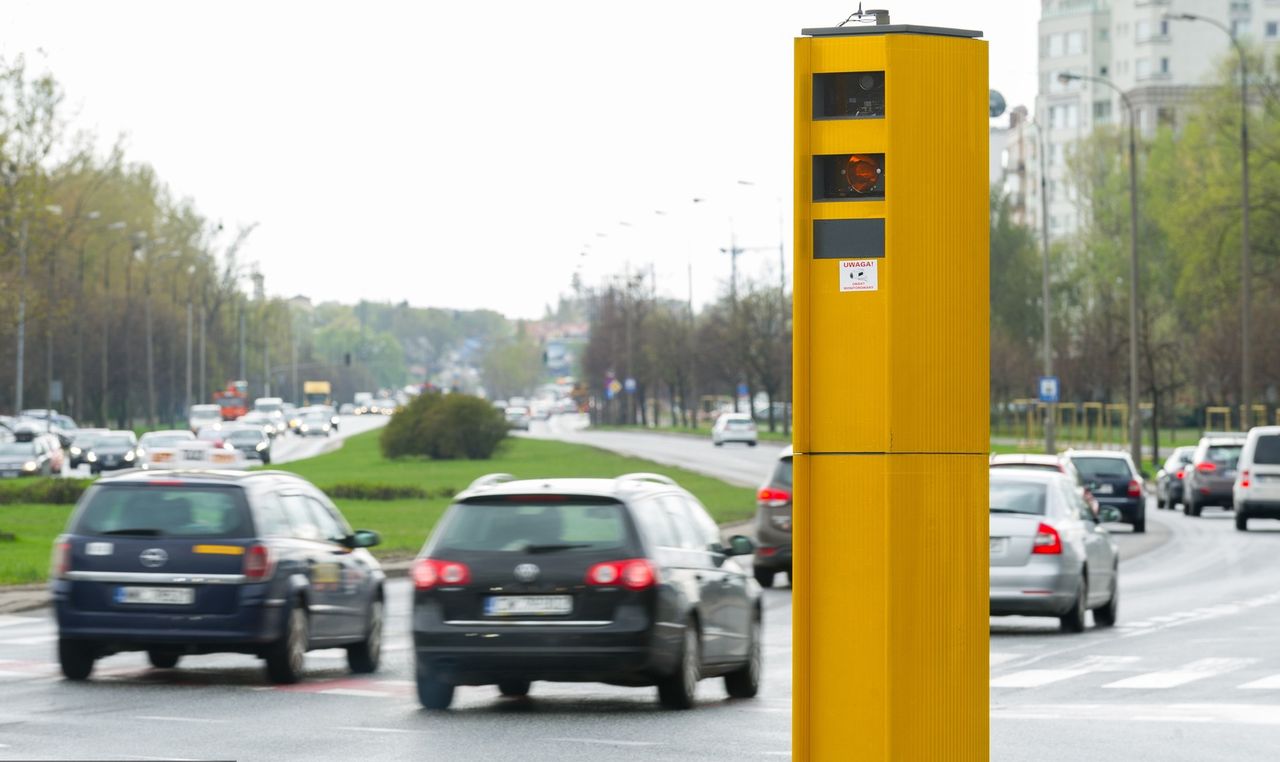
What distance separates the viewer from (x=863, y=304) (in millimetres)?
7930

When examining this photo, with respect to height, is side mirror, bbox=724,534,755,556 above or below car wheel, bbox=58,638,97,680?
above

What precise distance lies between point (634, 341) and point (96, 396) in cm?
3084

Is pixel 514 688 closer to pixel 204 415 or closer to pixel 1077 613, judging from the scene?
pixel 1077 613

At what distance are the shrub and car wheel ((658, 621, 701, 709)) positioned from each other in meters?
62.0

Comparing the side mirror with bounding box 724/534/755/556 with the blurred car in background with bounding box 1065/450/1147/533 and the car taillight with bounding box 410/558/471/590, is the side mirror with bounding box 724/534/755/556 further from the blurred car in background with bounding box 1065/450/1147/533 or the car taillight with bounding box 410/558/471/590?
the blurred car in background with bounding box 1065/450/1147/533

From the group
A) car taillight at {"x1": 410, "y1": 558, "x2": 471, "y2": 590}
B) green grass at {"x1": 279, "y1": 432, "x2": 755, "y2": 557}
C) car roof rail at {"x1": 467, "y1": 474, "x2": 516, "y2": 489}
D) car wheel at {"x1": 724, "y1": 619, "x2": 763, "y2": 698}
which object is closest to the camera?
car taillight at {"x1": 410, "y1": 558, "x2": 471, "y2": 590}

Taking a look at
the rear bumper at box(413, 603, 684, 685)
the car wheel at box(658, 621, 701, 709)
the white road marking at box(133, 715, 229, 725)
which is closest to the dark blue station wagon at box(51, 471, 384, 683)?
the rear bumper at box(413, 603, 684, 685)

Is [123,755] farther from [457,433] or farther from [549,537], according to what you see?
[457,433]

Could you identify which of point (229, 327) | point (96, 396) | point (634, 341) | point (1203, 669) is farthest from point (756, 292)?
point (1203, 669)

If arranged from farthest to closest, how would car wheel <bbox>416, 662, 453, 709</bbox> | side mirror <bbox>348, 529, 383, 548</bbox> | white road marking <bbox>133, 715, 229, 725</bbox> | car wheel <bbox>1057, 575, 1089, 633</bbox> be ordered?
car wheel <bbox>1057, 575, 1089, 633</bbox>, side mirror <bbox>348, 529, 383, 548</bbox>, car wheel <bbox>416, 662, 453, 709</bbox>, white road marking <bbox>133, 715, 229, 725</bbox>

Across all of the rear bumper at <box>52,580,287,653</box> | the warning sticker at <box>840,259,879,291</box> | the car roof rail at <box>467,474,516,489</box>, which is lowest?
the rear bumper at <box>52,580,287,653</box>

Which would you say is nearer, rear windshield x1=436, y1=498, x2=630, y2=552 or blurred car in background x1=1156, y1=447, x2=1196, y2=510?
rear windshield x1=436, y1=498, x2=630, y2=552

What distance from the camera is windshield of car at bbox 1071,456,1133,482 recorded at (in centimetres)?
4116

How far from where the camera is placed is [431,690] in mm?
14617
